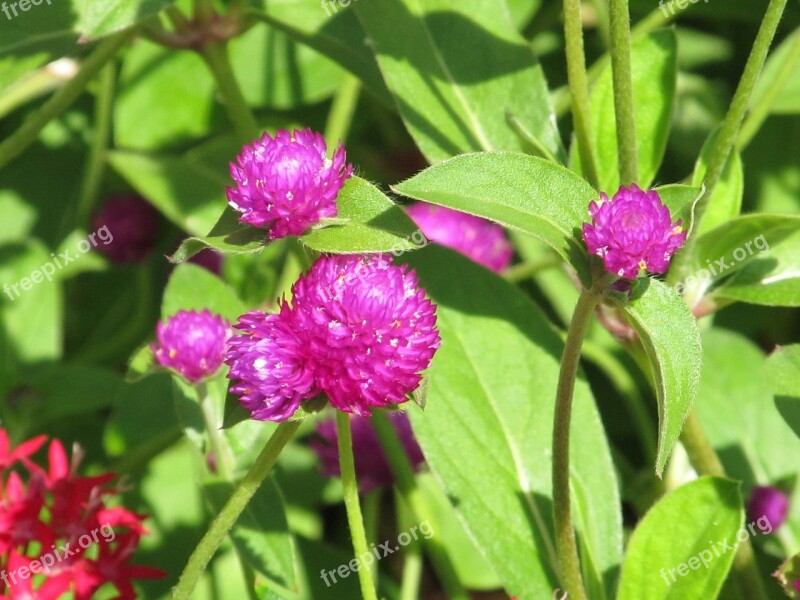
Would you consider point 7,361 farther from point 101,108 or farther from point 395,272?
point 395,272

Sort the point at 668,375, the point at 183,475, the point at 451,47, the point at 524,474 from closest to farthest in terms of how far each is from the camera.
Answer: the point at 668,375 < the point at 524,474 < the point at 451,47 < the point at 183,475

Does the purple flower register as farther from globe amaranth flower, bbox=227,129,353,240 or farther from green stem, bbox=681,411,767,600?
globe amaranth flower, bbox=227,129,353,240

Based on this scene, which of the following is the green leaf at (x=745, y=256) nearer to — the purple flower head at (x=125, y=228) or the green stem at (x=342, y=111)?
the green stem at (x=342, y=111)

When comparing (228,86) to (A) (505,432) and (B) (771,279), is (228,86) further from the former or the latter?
(B) (771,279)

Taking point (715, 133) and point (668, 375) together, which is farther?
point (715, 133)

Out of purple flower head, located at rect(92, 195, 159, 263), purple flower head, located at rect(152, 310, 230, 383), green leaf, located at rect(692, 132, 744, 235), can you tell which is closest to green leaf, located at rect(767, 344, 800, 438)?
green leaf, located at rect(692, 132, 744, 235)

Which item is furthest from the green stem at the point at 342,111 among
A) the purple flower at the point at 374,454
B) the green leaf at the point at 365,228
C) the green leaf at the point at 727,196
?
the green leaf at the point at 365,228

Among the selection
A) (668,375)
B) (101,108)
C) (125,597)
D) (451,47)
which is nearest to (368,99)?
(101,108)
